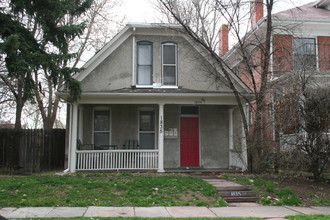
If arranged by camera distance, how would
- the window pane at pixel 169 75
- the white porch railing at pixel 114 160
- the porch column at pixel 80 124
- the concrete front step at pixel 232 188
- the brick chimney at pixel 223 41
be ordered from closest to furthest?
1. the concrete front step at pixel 232 188
2. the white porch railing at pixel 114 160
3. the porch column at pixel 80 124
4. the window pane at pixel 169 75
5. the brick chimney at pixel 223 41

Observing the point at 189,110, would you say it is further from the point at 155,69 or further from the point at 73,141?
the point at 73,141

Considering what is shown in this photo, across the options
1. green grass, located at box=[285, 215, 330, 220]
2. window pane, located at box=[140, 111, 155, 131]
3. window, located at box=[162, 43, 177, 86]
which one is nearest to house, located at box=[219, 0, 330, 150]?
window, located at box=[162, 43, 177, 86]

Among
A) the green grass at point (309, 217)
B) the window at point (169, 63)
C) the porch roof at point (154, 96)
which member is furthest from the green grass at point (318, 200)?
the window at point (169, 63)

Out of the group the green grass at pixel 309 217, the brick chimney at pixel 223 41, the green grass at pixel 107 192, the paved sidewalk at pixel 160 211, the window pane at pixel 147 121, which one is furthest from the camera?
the brick chimney at pixel 223 41

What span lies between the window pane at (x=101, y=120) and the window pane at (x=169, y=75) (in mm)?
3099

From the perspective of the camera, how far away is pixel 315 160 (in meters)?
10.9

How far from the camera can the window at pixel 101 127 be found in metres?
14.7

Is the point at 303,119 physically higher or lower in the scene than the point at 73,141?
higher

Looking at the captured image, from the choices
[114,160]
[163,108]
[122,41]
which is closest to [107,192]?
[114,160]

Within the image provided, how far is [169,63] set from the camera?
14719 millimetres

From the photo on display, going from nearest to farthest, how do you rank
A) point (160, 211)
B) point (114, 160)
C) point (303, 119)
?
point (160, 211) < point (303, 119) < point (114, 160)

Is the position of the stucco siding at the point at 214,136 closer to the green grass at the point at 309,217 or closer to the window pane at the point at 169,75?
the window pane at the point at 169,75

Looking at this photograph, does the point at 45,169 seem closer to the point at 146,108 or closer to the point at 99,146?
the point at 99,146

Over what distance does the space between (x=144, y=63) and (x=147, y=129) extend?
3026 millimetres
